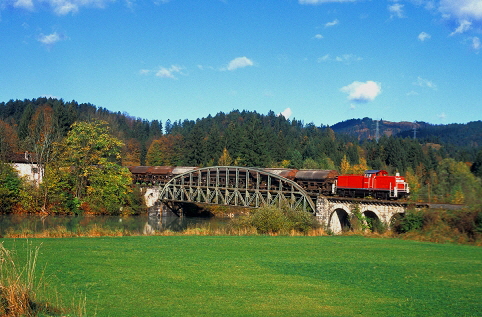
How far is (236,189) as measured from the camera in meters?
53.0

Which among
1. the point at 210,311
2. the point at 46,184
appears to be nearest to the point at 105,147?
the point at 46,184

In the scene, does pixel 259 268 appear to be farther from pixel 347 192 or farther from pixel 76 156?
pixel 76 156

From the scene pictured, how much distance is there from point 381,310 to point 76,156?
5187 cm

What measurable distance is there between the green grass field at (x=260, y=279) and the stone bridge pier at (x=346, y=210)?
52.4 ft

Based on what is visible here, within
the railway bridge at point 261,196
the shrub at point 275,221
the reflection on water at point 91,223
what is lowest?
the reflection on water at point 91,223

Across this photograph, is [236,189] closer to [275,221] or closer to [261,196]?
[261,196]

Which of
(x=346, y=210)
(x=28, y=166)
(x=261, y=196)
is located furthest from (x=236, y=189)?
(x=28, y=166)

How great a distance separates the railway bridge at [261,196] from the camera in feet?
131

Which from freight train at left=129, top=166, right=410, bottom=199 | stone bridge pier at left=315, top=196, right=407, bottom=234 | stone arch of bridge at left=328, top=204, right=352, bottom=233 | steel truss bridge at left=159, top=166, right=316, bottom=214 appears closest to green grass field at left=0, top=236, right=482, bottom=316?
stone bridge pier at left=315, top=196, right=407, bottom=234

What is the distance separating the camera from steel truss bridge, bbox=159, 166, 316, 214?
154ft

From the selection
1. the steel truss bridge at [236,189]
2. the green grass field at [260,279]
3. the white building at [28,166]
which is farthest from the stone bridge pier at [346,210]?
the white building at [28,166]

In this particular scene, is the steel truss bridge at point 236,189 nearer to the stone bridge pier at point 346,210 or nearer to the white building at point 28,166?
the stone bridge pier at point 346,210

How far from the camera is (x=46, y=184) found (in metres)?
54.3

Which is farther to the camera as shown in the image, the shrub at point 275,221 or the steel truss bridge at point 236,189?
the steel truss bridge at point 236,189
